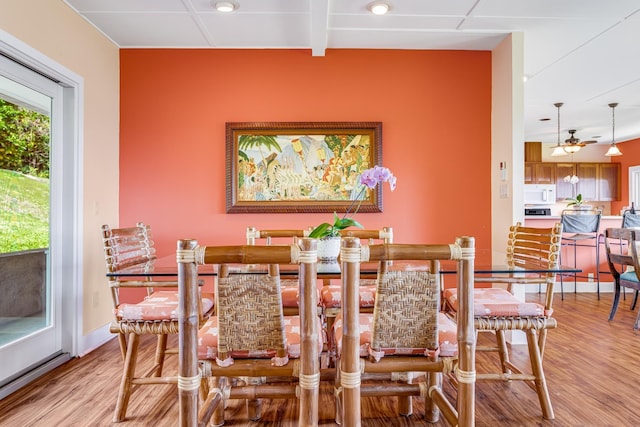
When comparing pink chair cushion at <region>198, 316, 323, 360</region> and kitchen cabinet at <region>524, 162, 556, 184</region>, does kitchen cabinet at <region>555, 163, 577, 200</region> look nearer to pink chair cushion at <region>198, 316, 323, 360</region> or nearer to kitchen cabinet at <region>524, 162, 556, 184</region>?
kitchen cabinet at <region>524, 162, 556, 184</region>

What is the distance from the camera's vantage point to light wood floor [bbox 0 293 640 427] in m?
1.91

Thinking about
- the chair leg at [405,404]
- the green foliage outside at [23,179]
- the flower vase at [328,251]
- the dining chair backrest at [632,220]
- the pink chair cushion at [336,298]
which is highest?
the green foliage outside at [23,179]

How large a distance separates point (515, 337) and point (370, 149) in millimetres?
1921

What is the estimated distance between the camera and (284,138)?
337 cm

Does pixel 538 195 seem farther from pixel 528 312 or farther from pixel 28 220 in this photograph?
pixel 28 220

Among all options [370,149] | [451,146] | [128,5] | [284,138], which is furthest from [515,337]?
[128,5]

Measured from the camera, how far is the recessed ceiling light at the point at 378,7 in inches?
105

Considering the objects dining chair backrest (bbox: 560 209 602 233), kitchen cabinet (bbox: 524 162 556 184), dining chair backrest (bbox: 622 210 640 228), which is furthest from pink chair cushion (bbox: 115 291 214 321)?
kitchen cabinet (bbox: 524 162 556 184)

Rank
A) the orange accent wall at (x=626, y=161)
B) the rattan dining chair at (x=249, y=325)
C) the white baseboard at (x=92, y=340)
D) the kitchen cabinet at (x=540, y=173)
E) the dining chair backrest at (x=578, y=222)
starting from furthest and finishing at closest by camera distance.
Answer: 1. the kitchen cabinet at (x=540, y=173)
2. the orange accent wall at (x=626, y=161)
3. the dining chair backrest at (x=578, y=222)
4. the white baseboard at (x=92, y=340)
5. the rattan dining chair at (x=249, y=325)

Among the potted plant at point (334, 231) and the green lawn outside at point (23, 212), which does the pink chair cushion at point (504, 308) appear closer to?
the potted plant at point (334, 231)

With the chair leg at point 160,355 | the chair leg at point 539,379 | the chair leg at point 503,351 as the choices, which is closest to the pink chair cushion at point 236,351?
the chair leg at point 160,355

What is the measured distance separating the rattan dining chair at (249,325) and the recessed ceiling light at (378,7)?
7.19 feet

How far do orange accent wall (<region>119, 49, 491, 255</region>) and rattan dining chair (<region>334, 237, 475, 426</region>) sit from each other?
6.80 feet

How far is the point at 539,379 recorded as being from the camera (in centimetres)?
195
